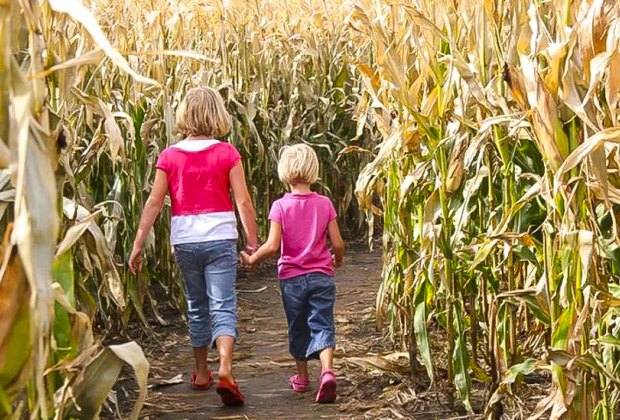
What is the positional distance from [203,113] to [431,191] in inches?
46.3

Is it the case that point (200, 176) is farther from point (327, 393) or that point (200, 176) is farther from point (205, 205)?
point (327, 393)

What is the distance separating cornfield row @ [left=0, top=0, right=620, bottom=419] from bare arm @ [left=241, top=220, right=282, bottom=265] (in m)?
0.54

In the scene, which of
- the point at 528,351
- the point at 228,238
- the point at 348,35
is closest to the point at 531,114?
the point at 528,351

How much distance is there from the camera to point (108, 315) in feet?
19.4

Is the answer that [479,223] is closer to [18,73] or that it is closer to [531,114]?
[531,114]

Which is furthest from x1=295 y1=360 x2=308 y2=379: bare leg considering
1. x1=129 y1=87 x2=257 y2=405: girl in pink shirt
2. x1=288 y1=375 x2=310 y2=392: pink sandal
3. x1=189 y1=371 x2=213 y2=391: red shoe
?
x1=189 y1=371 x2=213 y2=391: red shoe

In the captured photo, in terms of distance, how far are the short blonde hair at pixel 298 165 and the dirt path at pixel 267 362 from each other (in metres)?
0.92

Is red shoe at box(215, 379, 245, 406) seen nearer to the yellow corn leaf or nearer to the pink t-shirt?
the pink t-shirt

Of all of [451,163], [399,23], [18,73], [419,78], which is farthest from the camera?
[399,23]

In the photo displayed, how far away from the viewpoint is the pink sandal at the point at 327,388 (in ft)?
15.7

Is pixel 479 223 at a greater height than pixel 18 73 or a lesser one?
lesser

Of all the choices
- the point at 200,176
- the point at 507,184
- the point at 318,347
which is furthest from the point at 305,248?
the point at 507,184

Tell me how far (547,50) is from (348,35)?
24.4ft

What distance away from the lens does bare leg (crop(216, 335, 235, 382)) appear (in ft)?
15.5
